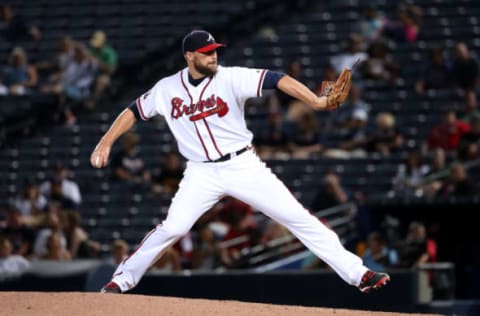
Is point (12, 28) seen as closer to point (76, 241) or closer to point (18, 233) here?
point (18, 233)

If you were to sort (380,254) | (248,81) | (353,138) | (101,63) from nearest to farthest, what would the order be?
(248,81) < (380,254) < (353,138) < (101,63)

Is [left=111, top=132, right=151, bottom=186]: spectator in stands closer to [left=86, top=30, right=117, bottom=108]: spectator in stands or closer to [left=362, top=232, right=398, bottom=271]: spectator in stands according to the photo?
[left=86, top=30, right=117, bottom=108]: spectator in stands

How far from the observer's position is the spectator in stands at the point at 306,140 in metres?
14.8

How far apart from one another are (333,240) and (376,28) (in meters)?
9.22

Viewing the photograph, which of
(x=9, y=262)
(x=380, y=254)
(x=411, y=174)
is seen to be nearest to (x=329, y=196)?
(x=411, y=174)

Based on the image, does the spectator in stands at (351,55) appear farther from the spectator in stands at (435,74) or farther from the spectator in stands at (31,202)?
the spectator in stands at (31,202)

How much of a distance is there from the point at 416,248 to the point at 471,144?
2390 millimetres

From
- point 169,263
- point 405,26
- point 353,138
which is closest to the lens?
point 169,263

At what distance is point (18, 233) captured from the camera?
45.9ft

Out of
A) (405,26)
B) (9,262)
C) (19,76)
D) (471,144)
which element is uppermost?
(405,26)

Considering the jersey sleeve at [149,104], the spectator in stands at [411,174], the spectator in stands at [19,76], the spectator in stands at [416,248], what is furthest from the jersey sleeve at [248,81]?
the spectator in stands at [19,76]

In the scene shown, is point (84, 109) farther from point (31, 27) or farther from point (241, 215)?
point (241, 215)

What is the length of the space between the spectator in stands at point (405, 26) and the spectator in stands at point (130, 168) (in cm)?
397

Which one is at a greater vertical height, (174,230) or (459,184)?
(174,230)
